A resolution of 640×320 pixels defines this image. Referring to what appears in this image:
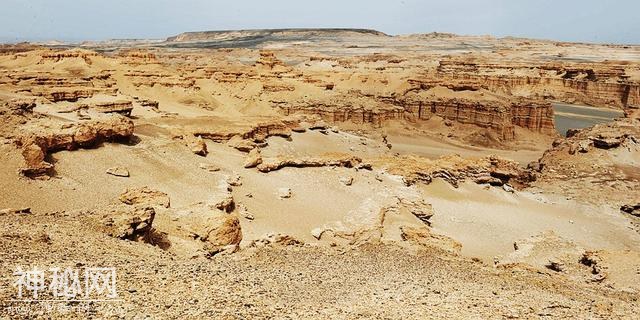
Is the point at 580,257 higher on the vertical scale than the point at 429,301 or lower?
lower

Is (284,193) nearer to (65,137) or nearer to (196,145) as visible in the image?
(196,145)

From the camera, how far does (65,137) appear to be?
14375 mm

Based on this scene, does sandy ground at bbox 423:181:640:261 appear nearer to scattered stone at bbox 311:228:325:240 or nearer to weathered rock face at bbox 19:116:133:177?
scattered stone at bbox 311:228:325:240

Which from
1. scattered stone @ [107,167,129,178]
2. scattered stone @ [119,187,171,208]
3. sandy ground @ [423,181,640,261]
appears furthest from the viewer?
sandy ground @ [423,181,640,261]

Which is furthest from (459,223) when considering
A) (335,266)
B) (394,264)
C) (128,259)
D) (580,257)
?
(128,259)

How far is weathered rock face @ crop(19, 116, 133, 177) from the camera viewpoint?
1249 cm

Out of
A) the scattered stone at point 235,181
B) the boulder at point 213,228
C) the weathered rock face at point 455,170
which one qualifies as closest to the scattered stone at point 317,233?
the boulder at point 213,228

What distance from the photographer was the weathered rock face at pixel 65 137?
1249cm

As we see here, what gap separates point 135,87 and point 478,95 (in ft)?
86.1

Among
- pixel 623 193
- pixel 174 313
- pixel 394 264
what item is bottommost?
pixel 623 193

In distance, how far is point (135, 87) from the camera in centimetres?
3572

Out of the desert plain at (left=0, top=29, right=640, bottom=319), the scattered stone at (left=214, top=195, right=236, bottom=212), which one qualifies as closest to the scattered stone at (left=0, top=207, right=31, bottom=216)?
the desert plain at (left=0, top=29, right=640, bottom=319)

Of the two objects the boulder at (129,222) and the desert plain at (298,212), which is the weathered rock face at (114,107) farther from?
the boulder at (129,222)

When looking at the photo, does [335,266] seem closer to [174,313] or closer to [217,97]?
[174,313]
